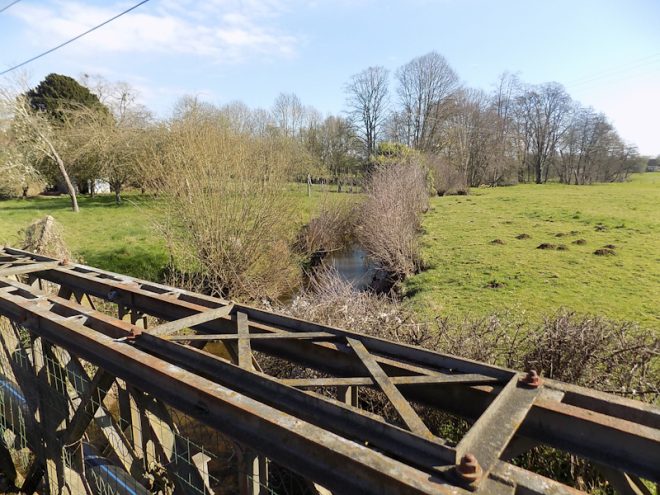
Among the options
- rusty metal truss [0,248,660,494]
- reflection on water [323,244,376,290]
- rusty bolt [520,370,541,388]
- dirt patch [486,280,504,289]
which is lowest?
reflection on water [323,244,376,290]

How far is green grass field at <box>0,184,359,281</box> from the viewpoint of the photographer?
14345 mm

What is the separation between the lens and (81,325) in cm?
262

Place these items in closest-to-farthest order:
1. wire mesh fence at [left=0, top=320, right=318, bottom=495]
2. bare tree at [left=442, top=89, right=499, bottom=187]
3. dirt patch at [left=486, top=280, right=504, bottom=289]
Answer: wire mesh fence at [left=0, top=320, right=318, bottom=495], dirt patch at [left=486, top=280, right=504, bottom=289], bare tree at [left=442, top=89, right=499, bottom=187]

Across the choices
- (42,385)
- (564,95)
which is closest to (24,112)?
(42,385)

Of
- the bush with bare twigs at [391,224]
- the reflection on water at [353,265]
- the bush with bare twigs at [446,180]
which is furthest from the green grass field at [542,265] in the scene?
the bush with bare twigs at [446,180]

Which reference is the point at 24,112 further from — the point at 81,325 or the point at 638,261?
the point at 638,261

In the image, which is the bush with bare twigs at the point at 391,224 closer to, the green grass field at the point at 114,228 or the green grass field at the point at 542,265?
the green grass field at the point at 542,265

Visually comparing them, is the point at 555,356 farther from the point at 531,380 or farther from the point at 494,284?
the point at 494,284

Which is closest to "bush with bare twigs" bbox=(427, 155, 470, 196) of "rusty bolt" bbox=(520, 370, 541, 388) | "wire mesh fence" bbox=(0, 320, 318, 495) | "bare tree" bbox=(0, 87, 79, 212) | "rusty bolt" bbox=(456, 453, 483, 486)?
"bare tree" bbox=(0, 87, 79, 212)

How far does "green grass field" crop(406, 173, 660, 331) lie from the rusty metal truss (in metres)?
6.98

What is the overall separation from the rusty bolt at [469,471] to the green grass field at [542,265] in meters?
7.97

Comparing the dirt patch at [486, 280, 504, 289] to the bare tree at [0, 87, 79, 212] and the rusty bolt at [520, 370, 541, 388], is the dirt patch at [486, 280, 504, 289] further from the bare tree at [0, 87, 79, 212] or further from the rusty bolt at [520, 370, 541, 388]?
the bare tree at [0, 87, 79, 212]

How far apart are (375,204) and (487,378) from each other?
14698 millimetres

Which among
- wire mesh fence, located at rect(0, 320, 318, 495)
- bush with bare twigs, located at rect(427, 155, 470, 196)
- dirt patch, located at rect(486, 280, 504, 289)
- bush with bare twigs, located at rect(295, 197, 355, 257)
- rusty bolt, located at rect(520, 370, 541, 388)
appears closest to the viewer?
rusty bolt, located at rect(520, 370, 541, 388)
